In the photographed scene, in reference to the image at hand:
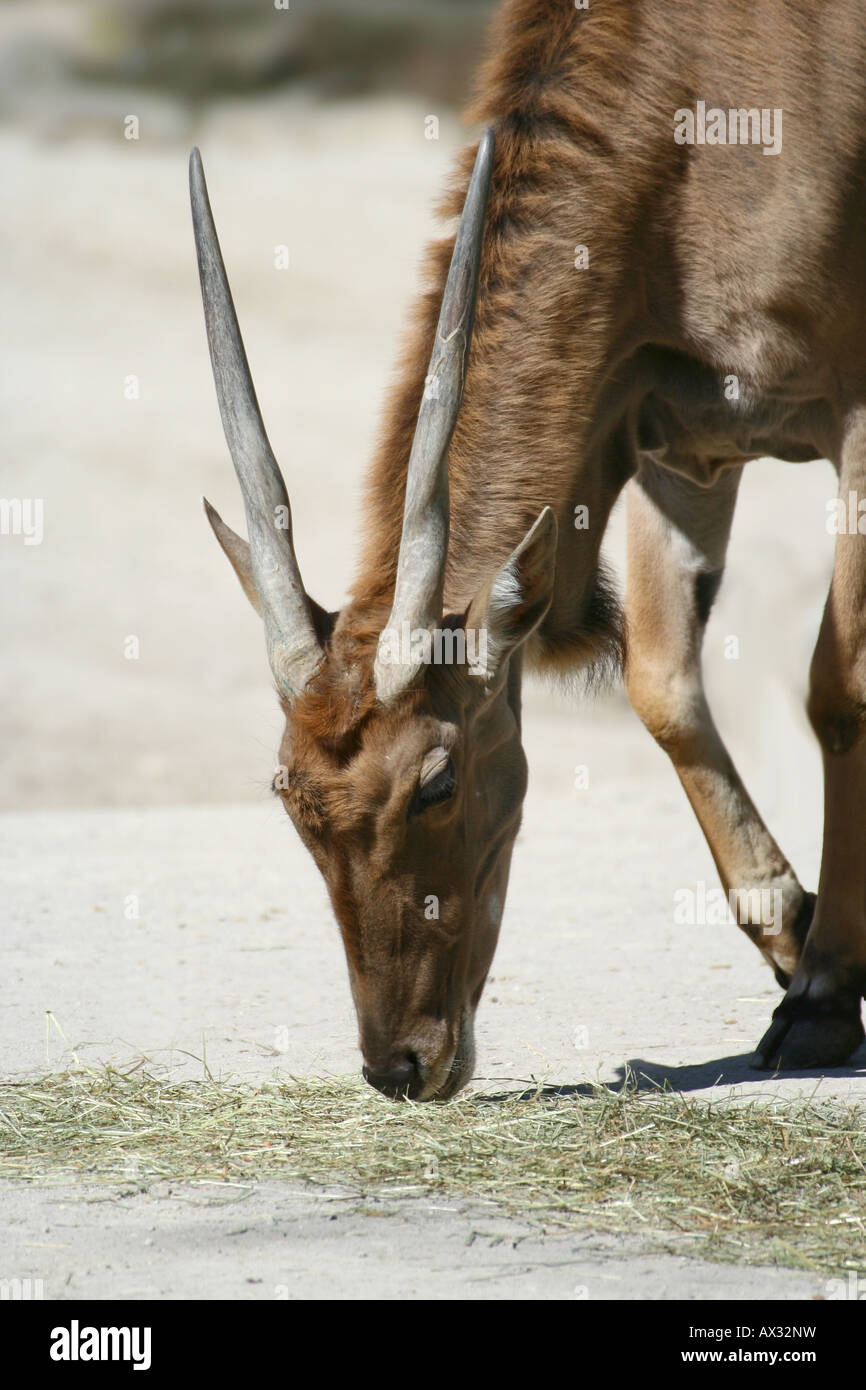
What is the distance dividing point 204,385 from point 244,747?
38.8 ft

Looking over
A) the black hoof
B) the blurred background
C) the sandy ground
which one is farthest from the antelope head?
the blurred background

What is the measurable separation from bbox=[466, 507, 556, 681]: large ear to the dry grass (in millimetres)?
1172

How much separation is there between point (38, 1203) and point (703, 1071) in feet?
6.57

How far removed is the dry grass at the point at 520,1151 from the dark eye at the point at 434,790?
82 cm

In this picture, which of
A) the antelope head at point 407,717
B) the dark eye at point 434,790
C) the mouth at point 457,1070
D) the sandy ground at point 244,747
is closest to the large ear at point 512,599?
the antelope head at point 407,717

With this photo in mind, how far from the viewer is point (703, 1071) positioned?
498 cm

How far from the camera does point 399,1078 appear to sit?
4.32 metres

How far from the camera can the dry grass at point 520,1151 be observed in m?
3.68

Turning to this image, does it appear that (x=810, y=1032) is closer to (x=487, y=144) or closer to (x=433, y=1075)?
(x=433, y=1075)

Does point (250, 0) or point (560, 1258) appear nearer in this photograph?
point (560, 1258)

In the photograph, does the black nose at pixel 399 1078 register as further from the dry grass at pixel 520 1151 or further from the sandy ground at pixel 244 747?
the sandy ground at pixel 244 747

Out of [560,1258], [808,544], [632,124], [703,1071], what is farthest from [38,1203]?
[808,544]

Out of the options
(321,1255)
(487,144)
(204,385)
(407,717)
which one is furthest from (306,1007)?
(204,385)
